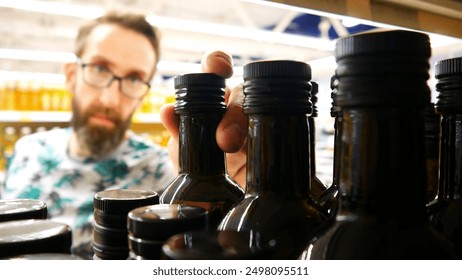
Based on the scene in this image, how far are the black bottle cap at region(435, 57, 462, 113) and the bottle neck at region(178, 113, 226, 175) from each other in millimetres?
310

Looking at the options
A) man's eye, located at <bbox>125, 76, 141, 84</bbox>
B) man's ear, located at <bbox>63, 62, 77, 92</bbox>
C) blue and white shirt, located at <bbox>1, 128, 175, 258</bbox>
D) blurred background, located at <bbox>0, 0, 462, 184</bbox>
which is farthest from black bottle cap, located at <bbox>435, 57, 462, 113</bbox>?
man's ear, located at <bbox>63, 62, 77, 92</bbox>

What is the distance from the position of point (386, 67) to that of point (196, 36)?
395 cm

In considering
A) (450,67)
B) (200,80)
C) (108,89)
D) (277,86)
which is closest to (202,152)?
(200,80)

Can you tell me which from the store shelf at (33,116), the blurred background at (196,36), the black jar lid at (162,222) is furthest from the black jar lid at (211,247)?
the store shelf at (33,116)

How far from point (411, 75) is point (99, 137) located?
98.9 inches

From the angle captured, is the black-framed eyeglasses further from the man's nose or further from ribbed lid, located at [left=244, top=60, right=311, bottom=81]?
ribbed lid, located at [left=244, top=60, right=311, bottom=81]

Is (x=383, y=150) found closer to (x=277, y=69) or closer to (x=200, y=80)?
(x=277, y=69)

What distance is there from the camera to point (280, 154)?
0.46m

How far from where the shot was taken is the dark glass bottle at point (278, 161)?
426mm

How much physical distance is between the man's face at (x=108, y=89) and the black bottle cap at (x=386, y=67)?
2.33 meters

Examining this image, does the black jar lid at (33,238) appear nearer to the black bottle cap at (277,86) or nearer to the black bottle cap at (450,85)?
the black bottle cap at (277,86)

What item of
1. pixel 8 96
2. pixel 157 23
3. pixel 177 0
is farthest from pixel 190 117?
pixel 177 0
